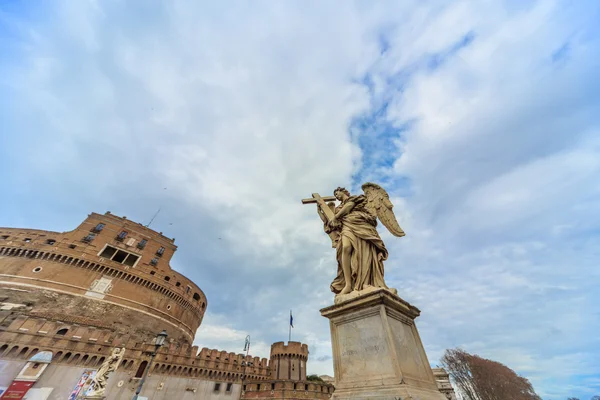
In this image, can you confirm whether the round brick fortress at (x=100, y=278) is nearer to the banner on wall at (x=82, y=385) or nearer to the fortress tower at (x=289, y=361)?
the banner on wall at (x=82, y=385)

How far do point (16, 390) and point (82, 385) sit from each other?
15.5 feet

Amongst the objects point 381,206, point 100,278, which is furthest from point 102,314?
point 381,206

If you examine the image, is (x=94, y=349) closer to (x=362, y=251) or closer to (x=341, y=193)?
(x=341, y=193)

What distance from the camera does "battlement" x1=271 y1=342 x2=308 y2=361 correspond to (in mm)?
37612

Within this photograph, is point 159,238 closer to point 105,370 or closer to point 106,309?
point 106,309

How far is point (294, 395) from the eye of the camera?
30.6 meters

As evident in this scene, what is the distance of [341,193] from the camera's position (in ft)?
17.2

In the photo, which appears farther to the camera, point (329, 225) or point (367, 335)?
point (329, 225)

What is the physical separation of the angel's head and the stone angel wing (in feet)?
1.37

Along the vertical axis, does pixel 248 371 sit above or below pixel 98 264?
below

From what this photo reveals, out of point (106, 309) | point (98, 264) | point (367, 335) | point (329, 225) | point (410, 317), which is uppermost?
point (98, 264)

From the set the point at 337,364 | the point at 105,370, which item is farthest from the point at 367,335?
the point at 105,370

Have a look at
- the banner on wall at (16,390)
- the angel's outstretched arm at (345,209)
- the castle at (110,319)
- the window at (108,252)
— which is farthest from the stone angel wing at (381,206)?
the window at (108,252)

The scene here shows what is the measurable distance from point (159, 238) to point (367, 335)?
47346 millimetres
